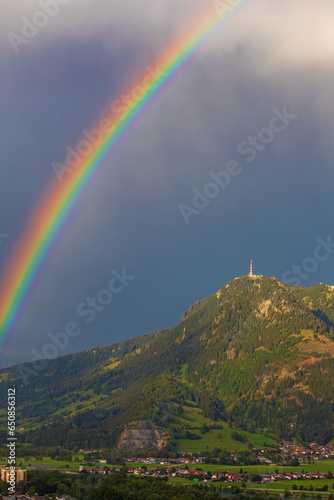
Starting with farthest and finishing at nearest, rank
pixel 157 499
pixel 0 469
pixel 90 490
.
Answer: pixel 0 469 < pixel 90 490 < pixel 157 499

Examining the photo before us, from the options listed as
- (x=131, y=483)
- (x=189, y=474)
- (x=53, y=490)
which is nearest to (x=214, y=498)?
(x=131, y=483)

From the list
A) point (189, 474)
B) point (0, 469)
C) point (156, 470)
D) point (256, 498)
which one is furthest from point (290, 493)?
point (0, 469)

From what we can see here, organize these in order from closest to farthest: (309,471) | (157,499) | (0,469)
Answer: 1. (157,499)
2. (0,469)
3. (309,471)

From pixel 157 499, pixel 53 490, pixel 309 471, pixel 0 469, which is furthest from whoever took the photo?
pixel 309 471

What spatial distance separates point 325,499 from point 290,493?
12472 millimetres

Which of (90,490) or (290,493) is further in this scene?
(290,493)

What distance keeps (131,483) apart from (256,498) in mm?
40514

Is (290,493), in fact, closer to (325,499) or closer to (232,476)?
(325,499)

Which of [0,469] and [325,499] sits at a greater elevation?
[0,469]

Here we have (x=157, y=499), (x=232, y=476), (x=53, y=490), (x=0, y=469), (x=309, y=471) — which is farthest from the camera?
(x=309, y=471)

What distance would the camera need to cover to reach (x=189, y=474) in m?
190

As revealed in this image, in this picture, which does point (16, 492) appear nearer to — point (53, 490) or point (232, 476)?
point (53, 490)

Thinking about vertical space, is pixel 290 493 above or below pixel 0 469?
below

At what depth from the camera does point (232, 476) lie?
186 meters
